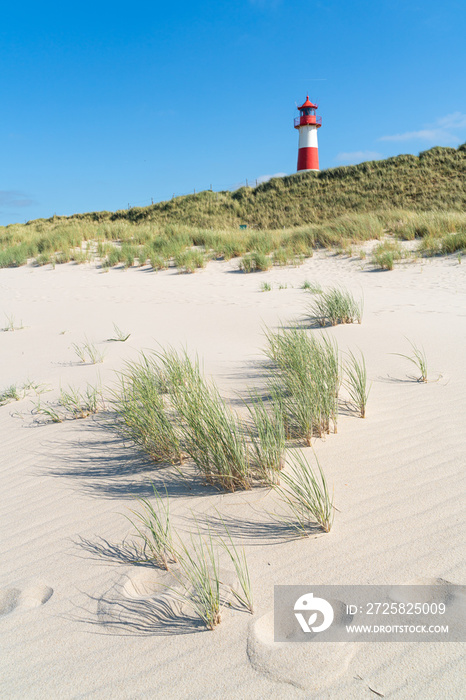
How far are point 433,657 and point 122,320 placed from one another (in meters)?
6.45

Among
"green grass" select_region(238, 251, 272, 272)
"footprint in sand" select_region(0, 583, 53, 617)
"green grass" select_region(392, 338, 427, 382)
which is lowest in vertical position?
"footprint in sand" select_region(0, 583, 53, 617)

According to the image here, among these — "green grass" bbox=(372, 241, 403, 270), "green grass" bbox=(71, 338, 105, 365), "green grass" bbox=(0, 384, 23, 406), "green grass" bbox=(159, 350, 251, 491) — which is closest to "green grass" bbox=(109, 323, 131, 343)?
"green grass" bbox=(71, 338, 105, 365)

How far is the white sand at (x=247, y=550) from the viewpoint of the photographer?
129cm

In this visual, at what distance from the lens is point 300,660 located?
1306 millimetres

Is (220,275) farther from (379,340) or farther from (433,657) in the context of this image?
(433,657)

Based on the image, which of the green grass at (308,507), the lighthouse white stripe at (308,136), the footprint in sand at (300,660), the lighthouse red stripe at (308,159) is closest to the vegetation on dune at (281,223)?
the lighthouse red stripe at (308,159)

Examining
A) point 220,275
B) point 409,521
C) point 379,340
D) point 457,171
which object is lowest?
point 409,521

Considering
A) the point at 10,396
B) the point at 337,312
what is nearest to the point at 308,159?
the point at 337,312

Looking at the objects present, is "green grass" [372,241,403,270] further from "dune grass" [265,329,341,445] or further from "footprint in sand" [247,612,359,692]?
"footprint in sand" [247,612,359,692]

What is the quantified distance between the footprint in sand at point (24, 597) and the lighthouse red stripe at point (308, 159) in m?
33.3

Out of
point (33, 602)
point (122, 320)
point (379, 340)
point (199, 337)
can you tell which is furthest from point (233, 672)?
point (122, 320)

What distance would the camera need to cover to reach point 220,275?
1119cm

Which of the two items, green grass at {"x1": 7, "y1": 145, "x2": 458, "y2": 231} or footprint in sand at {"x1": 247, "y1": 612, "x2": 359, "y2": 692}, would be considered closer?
footprint in sand at {"x1": 247, "y1": 612, "x2": 359, "y2": 692}

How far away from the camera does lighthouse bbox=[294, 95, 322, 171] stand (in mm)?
31578
